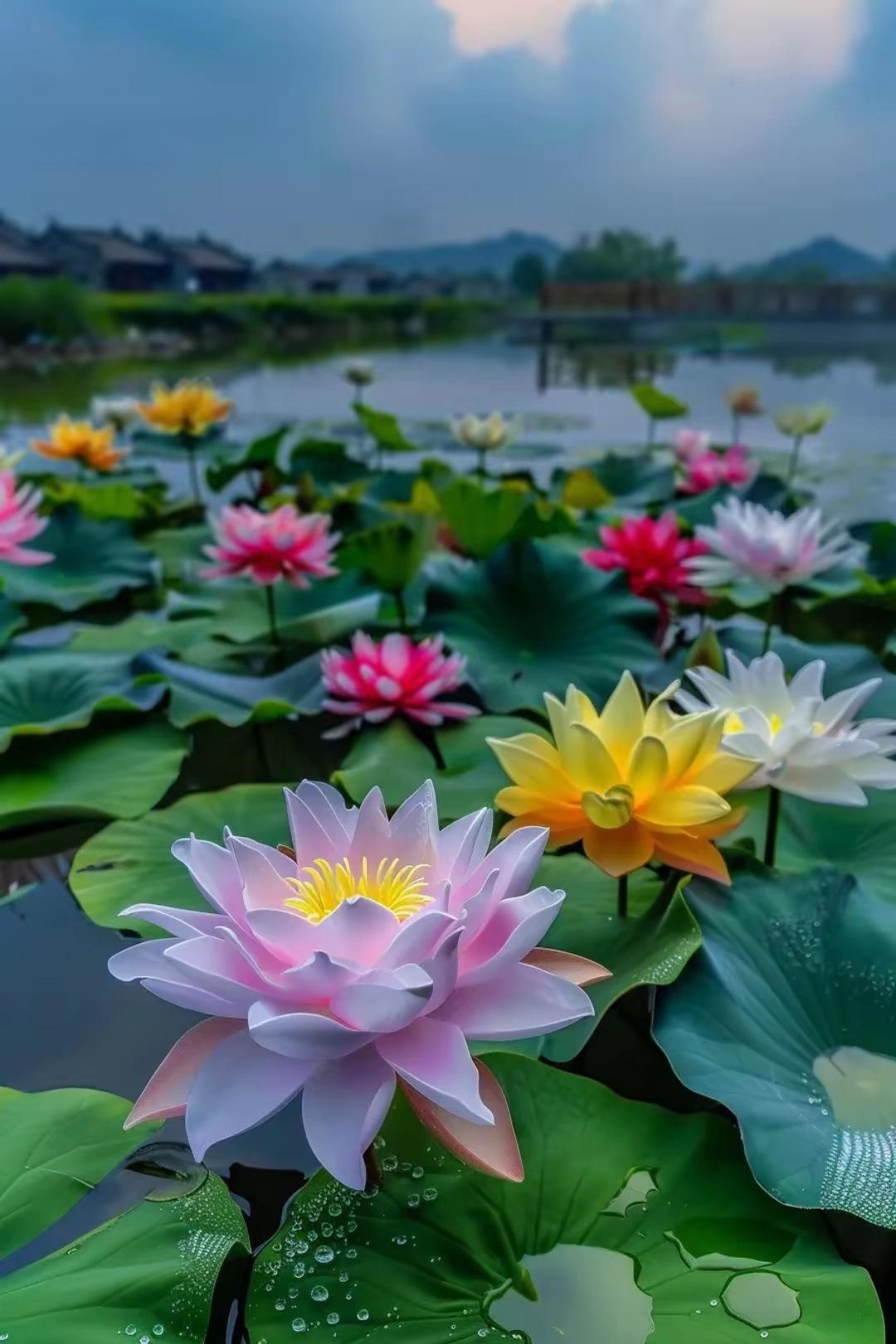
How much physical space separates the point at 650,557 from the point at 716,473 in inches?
44.5

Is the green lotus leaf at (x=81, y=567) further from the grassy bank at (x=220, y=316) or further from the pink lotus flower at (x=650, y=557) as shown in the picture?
the grassy bank at (x=220, y=316)

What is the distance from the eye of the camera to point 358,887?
2.08ft

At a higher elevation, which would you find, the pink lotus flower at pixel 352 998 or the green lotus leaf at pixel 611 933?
the pink lotus flower at pixel 352 998

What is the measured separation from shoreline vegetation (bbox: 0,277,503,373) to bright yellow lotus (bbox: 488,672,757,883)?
885 cm

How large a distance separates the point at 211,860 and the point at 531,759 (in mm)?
311

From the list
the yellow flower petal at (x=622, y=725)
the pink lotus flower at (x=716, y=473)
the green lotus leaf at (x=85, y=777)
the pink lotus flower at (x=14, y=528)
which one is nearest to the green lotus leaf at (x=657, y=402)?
the pink lotus flower at (x=716, y=473)

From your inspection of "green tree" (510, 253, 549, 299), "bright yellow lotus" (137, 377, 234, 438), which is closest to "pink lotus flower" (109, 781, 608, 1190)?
"bright yellow lotus" (137, 377, 234, 438)

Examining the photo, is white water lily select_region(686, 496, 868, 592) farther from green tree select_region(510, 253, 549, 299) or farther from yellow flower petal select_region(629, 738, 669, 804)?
green tree select_region(510, 253, 549, 299)

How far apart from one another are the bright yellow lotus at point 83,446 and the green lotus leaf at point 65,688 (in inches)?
63.9

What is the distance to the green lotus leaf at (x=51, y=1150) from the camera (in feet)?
2.02

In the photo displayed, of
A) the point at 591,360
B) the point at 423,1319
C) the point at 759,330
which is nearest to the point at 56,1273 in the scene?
the point at 423,1319

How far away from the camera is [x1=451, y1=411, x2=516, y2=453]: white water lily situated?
284cm

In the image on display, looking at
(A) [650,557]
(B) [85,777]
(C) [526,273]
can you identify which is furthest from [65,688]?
(C) [526,273]

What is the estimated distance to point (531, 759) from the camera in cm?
81
